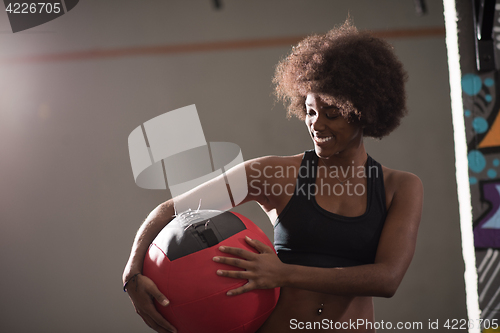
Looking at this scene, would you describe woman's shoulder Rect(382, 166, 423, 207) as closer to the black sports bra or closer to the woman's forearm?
the black sports bra

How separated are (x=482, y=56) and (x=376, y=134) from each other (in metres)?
0.80

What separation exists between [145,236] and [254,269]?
42 cm

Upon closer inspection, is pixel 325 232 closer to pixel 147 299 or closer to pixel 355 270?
pixel 355 270

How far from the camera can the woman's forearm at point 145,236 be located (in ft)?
4.01

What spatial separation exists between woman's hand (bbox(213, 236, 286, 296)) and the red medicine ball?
0.02m

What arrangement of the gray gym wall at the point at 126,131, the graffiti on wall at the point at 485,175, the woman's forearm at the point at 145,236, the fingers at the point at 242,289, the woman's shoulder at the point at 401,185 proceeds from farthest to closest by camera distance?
the gray gym wall at the point at 126,131
the graffiti on wall at the point at 485,175
the woman's shoulder at the point at 401,185
the woman's forearm at the point at 145,236
the fingers at the point at 242,289

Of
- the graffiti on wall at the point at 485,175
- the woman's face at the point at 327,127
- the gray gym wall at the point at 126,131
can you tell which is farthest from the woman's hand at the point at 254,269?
the gray gym wall at the point at 126,131

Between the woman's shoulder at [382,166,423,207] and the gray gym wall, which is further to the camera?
the gray gym wall

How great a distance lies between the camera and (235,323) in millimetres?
1141

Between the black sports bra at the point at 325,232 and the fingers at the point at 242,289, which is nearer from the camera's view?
the fingers at the point at 242,289

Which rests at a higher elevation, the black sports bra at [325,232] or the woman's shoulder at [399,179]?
the woman's shoulder at [399,179]

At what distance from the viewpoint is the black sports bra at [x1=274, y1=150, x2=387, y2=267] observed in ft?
4.18

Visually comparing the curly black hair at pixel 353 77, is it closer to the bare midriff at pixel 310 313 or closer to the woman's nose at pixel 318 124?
the woman's nose at pixel 318 124

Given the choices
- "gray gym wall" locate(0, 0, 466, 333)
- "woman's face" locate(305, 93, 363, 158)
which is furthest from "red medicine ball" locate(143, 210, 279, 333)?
"gray gym wall" locate(0, 0, 466, 333)
